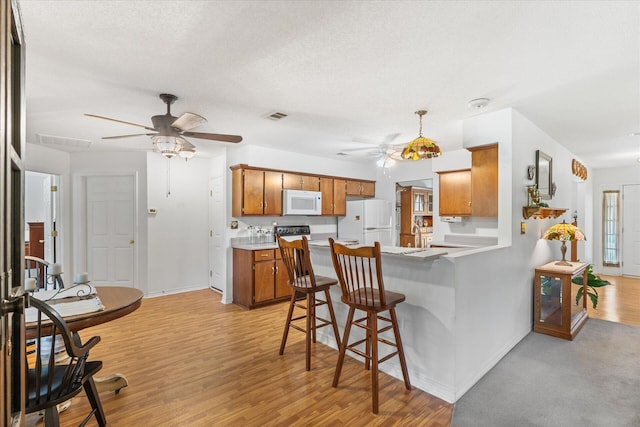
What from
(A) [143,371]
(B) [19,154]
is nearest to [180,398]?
(A) [143,371]

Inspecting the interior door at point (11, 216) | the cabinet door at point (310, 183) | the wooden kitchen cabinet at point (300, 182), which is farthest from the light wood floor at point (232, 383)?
the cabinet door at point (310, 183)

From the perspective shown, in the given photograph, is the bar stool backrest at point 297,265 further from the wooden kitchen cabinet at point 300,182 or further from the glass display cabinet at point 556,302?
the glass display cabinet at point 556,302

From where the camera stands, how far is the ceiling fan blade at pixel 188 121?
2.52 meters

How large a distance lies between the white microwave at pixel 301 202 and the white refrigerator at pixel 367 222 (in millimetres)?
726

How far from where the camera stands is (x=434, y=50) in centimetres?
201

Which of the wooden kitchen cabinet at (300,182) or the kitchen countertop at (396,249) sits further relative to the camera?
the wooden kitchen cabinet at (300,182)

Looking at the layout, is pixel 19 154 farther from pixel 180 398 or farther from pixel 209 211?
pixel 209 211

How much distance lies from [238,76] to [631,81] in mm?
3037

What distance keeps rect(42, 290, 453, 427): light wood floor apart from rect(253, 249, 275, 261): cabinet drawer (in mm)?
992

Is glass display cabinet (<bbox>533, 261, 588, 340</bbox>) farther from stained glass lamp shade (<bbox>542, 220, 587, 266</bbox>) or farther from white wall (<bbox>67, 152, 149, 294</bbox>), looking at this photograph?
white wall (<bbox>67, 152, 149, 294</bbox>)

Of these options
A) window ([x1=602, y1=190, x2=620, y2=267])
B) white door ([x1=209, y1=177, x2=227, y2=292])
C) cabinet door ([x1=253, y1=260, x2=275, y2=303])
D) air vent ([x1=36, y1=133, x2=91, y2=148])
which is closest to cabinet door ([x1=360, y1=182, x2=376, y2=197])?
cabinet door ([x1=253, y1=260, x2=275, y2=303])

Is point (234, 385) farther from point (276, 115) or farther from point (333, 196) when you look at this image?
point (333, 196)

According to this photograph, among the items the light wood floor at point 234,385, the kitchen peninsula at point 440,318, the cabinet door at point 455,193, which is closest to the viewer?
the light wood floor at point 234,385

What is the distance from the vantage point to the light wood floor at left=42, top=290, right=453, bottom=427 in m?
2.06
